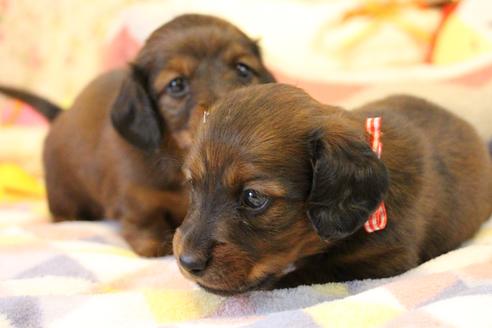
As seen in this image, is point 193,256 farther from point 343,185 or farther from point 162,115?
point 162,115

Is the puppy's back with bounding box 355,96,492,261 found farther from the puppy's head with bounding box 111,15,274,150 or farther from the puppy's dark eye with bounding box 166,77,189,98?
the puppy's dark eye with bounding box 166,77,189,98

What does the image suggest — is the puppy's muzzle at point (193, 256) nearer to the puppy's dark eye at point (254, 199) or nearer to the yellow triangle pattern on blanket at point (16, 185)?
the puppy's dark eye at point (254, 199)

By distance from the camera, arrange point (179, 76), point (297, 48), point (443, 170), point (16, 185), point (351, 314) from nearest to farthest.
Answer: point (351, 314) → point (443, 170) → point (179, 76) → point (16, 185) → point (297, 48)

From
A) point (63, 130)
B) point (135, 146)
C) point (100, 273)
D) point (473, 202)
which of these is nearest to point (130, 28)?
point (63, 130)

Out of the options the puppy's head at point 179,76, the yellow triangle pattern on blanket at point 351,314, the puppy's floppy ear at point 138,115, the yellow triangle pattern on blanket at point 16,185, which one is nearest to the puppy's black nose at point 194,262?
the yellow triangle pattern on blanket at point 351,314

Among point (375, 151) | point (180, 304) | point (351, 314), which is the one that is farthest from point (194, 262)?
point (375, 151)

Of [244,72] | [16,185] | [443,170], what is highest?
[244,72]

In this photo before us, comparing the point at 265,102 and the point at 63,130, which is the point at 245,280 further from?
the point at 63,130
